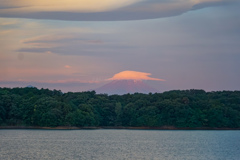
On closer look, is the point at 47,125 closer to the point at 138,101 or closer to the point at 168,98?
the point at 138,101

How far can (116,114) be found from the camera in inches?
6255

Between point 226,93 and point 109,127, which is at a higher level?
point 226,93

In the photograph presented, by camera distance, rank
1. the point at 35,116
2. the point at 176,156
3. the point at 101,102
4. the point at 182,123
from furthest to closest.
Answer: the point at 101,102
the point at 182,123
the point at 35,116
the point at 176,156

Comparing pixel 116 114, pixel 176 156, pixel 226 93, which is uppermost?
pixel 226 93

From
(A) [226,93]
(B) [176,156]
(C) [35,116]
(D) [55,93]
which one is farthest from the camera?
(A) [226,93]

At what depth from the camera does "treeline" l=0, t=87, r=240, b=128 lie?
139m

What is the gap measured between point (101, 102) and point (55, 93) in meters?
24.0

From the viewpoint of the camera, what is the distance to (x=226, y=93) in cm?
18688

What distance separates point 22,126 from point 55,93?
124 ft

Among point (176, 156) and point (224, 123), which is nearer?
point (176, 156)

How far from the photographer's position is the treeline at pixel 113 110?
Result: 13875 centimetres

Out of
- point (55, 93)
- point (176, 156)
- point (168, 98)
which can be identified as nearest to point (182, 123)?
point (168, 98)

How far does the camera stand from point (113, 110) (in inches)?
6309

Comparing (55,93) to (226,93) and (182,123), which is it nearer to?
(182,123)
